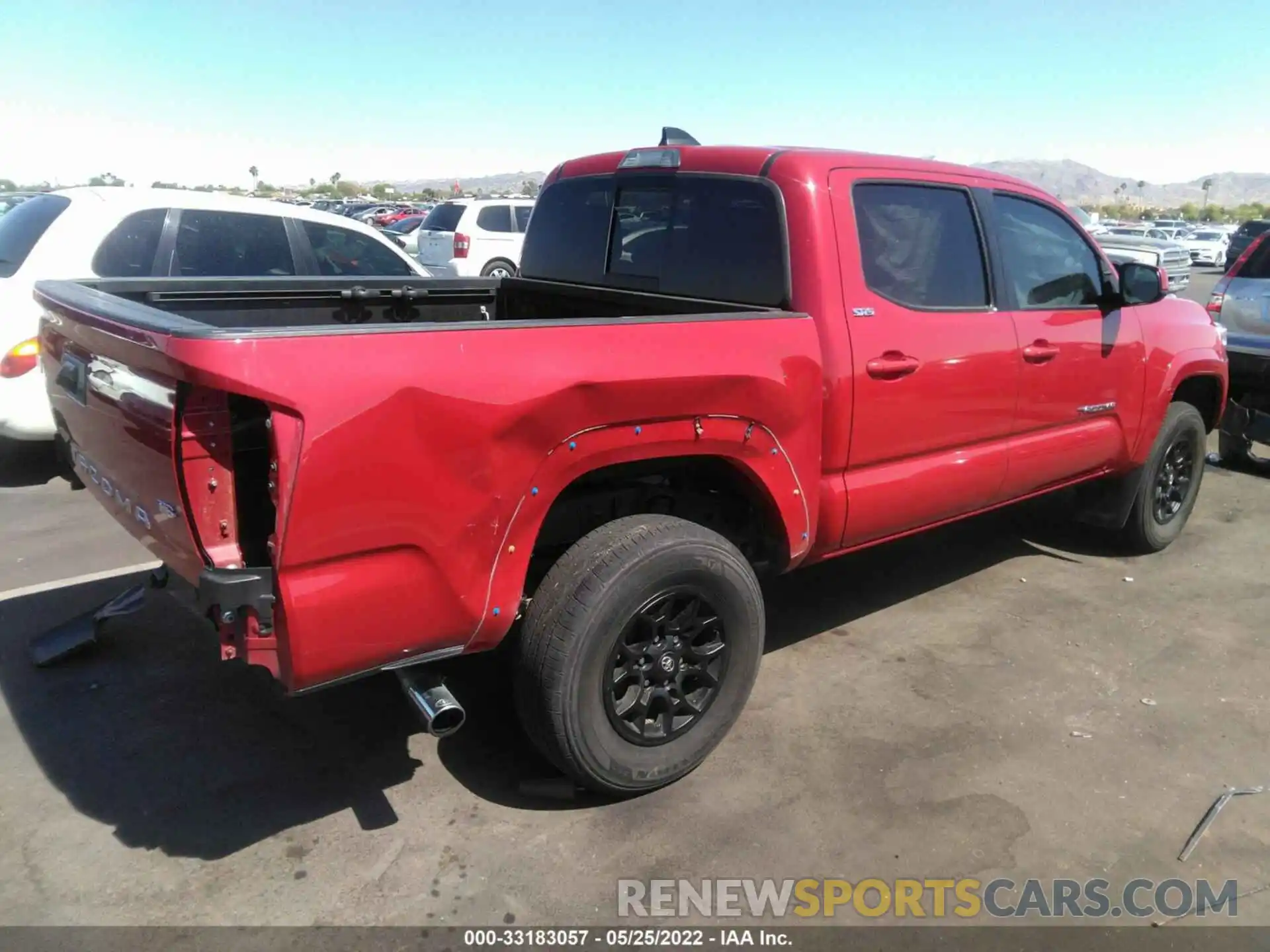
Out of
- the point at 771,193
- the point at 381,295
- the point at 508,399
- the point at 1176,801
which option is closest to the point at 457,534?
the point at 508,399

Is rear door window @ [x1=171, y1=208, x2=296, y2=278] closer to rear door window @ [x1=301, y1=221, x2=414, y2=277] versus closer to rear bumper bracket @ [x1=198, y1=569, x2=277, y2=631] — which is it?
rear door window @ [x1=301, y1=221, x2=414, y2=277]

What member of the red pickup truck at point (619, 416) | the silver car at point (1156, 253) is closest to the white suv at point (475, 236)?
the silver car at point (1156, 253)

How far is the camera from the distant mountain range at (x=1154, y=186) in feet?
550

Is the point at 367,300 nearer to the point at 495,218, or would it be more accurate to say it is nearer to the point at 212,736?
the point at 212,736

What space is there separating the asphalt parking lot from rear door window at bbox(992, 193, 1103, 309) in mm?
1546

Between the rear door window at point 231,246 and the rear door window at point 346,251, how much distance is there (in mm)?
256

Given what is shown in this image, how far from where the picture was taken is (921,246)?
12.6 feet

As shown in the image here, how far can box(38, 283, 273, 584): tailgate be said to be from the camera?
2260 mm

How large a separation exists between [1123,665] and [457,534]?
315 cm

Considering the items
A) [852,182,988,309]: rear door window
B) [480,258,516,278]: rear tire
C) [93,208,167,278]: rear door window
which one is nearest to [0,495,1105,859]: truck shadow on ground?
[852,182,988,309]: rear door window

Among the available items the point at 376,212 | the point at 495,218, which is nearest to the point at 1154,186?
the point at 376,212

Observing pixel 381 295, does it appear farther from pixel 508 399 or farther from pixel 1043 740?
pixel 1043 740

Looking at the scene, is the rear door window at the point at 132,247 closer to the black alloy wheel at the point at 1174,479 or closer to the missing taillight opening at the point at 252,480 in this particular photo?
the missing taillight opening at the point at 252,480

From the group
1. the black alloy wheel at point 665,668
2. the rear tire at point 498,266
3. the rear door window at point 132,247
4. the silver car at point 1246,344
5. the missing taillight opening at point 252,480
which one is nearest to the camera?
the missing taillight opening at point 252,480
